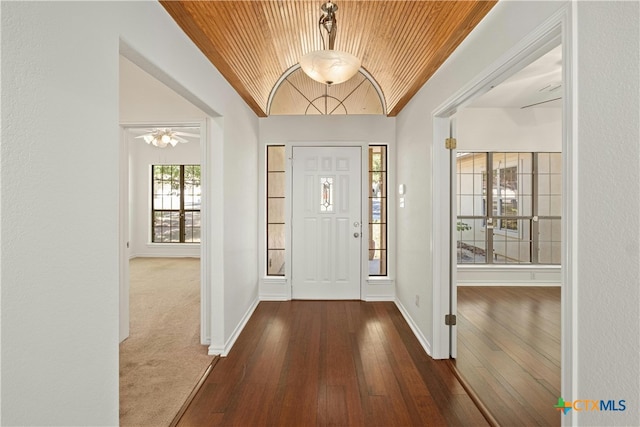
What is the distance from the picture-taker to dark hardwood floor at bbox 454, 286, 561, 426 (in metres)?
2.11

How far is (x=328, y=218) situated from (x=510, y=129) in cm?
334

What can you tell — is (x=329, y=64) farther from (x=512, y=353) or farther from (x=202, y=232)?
(x=512, y=353)

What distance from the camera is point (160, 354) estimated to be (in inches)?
111

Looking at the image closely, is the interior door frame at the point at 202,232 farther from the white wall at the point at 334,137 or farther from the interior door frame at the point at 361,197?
the interior door frame at the point at 361,197

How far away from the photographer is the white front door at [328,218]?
4.30 metres


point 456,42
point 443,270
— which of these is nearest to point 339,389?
point 443,270

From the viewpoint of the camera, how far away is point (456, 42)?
2.20 m

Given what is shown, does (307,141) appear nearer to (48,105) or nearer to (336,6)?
(336,6)

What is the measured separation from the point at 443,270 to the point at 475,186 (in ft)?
10.5

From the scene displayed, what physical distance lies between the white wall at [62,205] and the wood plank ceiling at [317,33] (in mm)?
545

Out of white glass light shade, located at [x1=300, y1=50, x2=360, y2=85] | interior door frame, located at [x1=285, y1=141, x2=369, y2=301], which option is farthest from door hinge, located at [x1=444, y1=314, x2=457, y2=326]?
white glass light shade, located at [x1=300, y1=50, x2=360, y2=85]

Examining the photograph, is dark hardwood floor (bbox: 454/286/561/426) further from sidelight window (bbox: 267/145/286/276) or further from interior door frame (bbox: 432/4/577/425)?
sidelight window (bbox: 267/145/286/276)

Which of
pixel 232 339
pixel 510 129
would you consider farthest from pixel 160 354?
pixel 510 129

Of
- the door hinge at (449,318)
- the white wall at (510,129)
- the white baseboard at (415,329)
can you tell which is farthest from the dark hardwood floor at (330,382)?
the white wall at (510,129)
